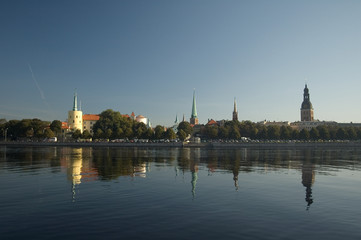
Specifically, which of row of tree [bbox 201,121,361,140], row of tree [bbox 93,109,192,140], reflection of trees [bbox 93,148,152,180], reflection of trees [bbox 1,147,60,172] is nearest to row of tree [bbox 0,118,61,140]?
row of tree [bbox 93,109,192,140]

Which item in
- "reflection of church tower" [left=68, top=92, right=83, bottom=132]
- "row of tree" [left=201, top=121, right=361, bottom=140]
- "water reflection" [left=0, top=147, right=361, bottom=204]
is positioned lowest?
"water reflection" [left=0, top=147, right=361, bottom=204]

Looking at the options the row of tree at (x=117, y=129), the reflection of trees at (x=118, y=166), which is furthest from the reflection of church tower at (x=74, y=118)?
the reflection of trees at (x=118, y=166)

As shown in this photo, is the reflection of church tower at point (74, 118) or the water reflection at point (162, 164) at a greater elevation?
the reflection of church tower at point (74, 118)

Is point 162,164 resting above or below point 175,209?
below

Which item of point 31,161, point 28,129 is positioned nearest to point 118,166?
point 31,161

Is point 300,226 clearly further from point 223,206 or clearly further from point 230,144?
point 230,144

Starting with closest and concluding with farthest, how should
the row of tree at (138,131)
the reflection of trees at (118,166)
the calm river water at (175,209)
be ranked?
the calm river water at (175,209) < the reflection of trees at (118,166) < the row of tree at (138,131)

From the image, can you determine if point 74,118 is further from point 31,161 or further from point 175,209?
point 175,209

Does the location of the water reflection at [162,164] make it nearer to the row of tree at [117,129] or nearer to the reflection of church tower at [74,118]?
the row of tree at [117,129]

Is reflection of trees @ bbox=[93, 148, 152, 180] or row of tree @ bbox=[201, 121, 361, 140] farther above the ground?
row of tree @ bbox=[201, 121, 361, 140]

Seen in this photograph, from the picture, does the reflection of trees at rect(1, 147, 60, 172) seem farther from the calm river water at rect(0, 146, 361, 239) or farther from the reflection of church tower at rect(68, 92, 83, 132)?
the reflection of church tower at rect(68, 92, 83, 132)

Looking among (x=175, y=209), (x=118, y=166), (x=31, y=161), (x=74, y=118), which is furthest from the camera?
(x=74, y=118)

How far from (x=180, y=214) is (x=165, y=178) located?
14221 mm

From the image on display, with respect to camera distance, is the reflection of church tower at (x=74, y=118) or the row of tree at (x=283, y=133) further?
the reflection of church tower at (x=74, y=118)
